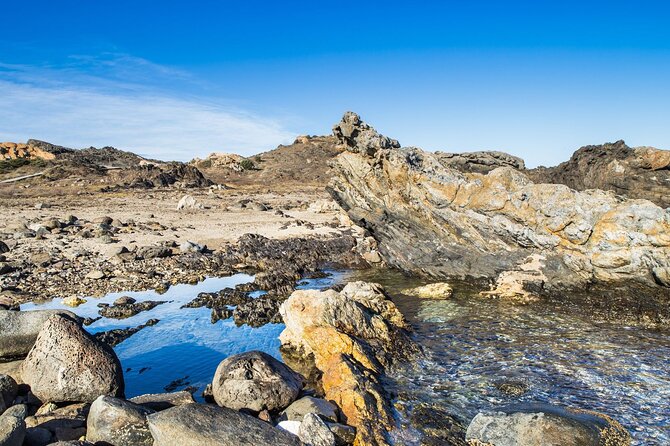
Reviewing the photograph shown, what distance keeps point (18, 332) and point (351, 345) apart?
762cm

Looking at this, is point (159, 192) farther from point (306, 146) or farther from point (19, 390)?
point (306, 146)

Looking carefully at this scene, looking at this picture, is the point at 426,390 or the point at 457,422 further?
the point at 426,390

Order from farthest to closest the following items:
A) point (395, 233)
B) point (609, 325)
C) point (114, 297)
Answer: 1. point (395, 233)
2. point (114, 297)
3. point (609, 325)

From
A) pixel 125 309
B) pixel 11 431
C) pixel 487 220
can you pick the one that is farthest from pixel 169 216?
pixel 11 431

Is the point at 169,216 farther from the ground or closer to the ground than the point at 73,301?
farther from the ground

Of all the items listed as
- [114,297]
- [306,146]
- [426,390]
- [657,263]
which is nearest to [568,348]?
[426,390]

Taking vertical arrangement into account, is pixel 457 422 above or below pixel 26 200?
below

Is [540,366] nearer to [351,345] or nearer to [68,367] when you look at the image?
[351,345]

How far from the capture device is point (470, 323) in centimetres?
1415

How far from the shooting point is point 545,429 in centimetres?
766

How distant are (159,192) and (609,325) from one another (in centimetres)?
4299

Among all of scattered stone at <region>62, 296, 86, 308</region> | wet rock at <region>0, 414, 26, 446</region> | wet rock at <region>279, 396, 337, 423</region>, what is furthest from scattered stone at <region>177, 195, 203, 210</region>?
wet rock at <region>0, 414, 26, 446</region>

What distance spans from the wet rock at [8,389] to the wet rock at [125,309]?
667 centimetres

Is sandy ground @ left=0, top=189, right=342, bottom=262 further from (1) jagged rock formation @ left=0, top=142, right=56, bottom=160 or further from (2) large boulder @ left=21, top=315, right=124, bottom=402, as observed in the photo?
(1) jagged rock formation @ left=0, top=142, right=56, bottom=160
